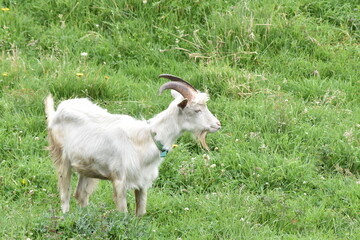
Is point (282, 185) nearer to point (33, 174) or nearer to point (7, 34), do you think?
point (33, 174)

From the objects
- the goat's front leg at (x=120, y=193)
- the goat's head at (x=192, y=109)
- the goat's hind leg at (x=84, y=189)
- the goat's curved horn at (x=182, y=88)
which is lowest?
the goat's hind leg at (x=84, y=189)

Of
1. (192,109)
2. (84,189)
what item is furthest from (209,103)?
(84,189)

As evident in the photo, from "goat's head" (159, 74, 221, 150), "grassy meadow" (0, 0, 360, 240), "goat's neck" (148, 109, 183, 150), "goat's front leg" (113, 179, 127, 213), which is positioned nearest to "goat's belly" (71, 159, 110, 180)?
"goat's front leg" (113, 179, 127, 213)

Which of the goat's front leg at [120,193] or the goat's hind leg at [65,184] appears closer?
the goat's front leg at [120,193]

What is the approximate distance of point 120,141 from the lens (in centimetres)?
679

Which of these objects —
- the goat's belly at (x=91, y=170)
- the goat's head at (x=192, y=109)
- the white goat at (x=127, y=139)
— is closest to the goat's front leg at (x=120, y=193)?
the white goat at (x=127, y=139)

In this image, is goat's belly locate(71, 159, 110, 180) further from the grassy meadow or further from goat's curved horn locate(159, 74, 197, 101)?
goat's curved horn locate(159, 74, 197, 101)

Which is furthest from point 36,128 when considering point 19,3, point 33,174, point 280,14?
point 280,14

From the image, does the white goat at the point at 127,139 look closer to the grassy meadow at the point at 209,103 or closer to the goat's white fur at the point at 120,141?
the goat's white fur at the point at 120,141

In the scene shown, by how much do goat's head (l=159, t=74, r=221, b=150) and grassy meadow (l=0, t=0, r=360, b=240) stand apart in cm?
72

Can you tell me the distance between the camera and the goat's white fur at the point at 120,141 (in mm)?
6746

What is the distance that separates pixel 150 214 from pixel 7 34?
167 inches

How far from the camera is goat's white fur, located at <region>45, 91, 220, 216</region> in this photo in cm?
675

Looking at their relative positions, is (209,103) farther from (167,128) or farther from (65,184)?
(65,184)
